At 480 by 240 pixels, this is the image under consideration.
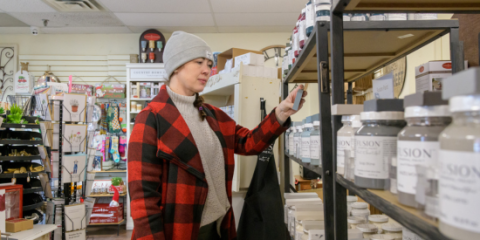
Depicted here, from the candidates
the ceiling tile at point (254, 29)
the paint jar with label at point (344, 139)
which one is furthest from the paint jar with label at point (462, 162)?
the ceiling tile at point (254, 29)

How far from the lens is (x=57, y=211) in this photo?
324 centimetres

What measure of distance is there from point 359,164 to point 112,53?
18.8 ft

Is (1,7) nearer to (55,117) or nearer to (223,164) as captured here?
(55,117)

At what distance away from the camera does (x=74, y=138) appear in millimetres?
3330

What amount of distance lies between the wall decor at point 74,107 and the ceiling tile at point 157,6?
4.97 feet

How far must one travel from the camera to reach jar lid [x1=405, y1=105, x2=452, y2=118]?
490 millimetres

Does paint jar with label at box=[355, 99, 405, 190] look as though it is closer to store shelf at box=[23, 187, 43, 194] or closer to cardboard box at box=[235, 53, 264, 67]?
cardboard box at box=[235, 53, 264, 67]

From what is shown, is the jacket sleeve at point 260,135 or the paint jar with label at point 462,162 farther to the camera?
the jacket sleeve at point 260,135

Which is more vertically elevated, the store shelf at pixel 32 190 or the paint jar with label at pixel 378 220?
the paint jar with label at pixel 378 220

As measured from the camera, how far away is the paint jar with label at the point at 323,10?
1.20 metres

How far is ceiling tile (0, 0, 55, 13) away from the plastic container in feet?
15.6

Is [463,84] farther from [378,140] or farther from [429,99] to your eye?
[378,140]

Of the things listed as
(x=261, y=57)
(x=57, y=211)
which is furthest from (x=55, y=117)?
(x=261, y=57)

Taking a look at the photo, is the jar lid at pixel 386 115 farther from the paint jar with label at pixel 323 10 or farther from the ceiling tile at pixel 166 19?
the ceiling tile at pixel 166 19
